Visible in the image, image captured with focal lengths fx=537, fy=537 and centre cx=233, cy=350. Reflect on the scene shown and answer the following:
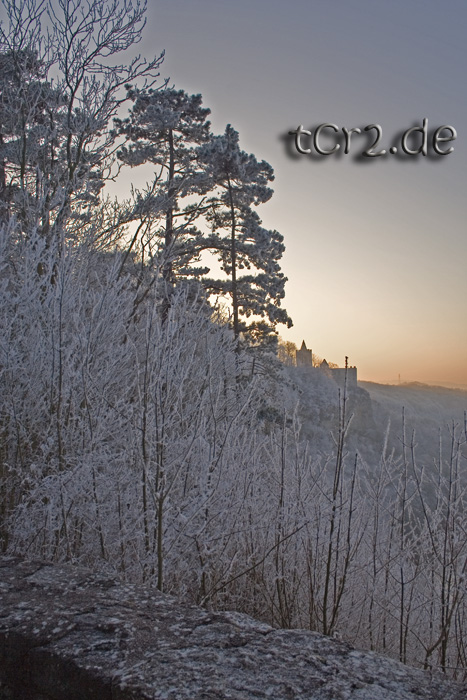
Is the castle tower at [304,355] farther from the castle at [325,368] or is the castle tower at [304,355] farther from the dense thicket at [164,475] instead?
the dense thicket at [164,475]

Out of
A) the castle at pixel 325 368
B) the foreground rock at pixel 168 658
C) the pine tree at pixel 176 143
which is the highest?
the pine tree at pixel 176 143

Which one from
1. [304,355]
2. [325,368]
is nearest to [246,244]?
[325,368]

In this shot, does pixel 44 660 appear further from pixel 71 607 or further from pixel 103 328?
pixel 103 328

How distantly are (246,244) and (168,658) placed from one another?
18.8 meters

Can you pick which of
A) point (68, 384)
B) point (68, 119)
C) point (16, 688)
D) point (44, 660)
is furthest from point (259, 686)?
point (68, 119)

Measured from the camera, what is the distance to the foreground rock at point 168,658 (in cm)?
139

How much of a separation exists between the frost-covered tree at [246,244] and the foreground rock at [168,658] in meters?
17.4

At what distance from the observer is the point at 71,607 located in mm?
1978

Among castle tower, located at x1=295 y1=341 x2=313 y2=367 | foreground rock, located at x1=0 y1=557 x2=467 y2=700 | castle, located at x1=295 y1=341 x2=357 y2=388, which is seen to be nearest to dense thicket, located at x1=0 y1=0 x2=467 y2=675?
foreground rock, located at x1=0 y1=557 x2=467 y2=700

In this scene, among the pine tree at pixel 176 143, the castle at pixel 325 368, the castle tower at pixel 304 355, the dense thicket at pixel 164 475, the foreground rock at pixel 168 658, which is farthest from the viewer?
the castle tower at pixel 304 355

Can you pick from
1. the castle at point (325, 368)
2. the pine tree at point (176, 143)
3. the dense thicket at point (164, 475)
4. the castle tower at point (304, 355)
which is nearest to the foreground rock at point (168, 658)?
the dense thicket at point (164, 475)

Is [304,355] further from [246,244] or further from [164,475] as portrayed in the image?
[164,475]

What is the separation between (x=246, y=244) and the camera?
1978cm

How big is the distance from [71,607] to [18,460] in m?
2.91
